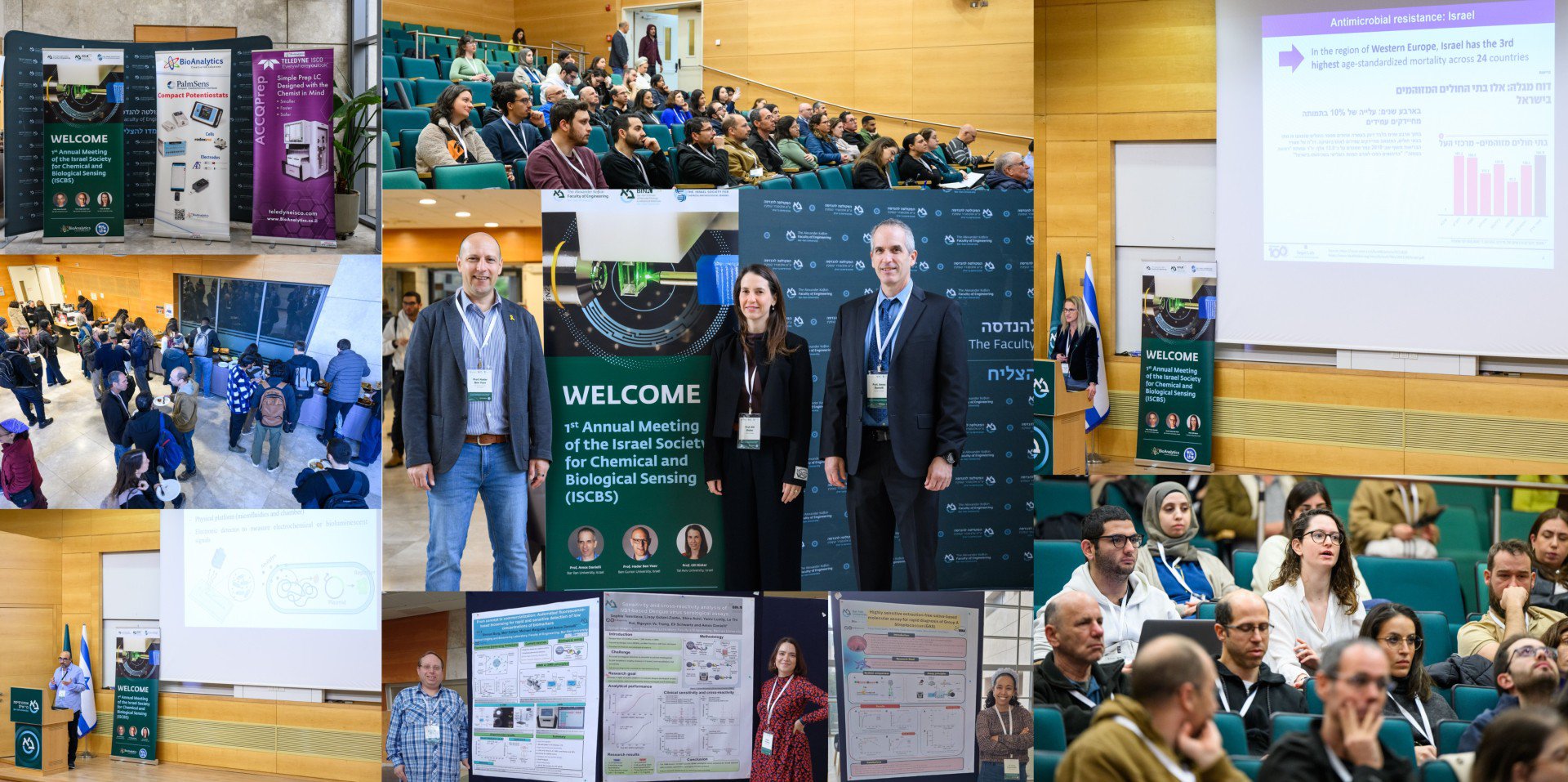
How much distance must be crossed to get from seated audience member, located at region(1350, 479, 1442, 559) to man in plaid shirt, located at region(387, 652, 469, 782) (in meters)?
4.28

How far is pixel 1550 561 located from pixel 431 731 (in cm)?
525

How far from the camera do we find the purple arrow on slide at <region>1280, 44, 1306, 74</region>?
6.31 metres

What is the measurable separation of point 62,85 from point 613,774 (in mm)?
4654

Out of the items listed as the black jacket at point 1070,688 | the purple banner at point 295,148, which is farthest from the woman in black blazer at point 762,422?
the purple banner at point 295,148

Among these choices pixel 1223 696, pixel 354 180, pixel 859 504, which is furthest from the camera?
pixel 354 180

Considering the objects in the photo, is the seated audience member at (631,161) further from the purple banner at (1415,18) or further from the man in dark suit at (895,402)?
the purple banner at (1415,18)

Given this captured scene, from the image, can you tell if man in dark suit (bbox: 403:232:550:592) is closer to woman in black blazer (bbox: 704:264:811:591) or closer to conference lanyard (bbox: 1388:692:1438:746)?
woman in black blazer (bbox: 704:264:811:591)

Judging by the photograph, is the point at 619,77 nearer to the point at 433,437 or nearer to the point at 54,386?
the point at 433,437

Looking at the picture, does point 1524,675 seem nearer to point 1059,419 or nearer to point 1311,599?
point 1311,599

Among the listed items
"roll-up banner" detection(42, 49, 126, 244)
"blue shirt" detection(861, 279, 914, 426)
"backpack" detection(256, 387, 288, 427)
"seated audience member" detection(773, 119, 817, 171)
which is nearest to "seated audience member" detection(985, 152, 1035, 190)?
"blue shirt" detection(861, 279, 914, 426)

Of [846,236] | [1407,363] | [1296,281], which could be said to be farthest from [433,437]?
[1407,363]

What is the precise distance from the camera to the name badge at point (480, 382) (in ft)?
20.0

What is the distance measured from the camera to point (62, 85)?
6.96 metres

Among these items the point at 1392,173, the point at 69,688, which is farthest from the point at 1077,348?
the point at 69,688
